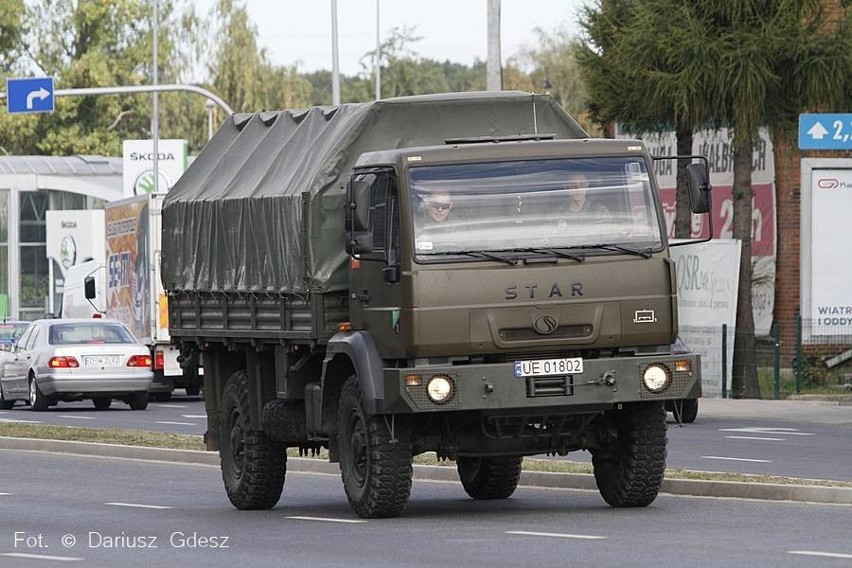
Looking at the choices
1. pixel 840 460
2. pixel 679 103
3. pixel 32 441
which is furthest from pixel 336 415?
pixel 679 103

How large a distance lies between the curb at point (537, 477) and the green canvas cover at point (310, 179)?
2.93 m

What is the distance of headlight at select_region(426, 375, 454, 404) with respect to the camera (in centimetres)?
1431

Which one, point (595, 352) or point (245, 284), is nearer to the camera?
point (595, 352)

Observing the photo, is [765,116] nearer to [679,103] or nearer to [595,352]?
[679,103]

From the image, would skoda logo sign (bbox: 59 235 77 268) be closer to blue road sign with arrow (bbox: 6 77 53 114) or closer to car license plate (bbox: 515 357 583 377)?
blue road sign with arrow (bbox: 6 77 53 114)

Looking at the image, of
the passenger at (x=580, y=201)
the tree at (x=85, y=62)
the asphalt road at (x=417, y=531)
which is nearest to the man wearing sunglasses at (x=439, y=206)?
the passenger at (x=580, y=201)

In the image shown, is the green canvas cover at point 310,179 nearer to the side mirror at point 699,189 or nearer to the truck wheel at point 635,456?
the side mirror at point 699,189

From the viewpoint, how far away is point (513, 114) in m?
16.3

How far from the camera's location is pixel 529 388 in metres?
14.4

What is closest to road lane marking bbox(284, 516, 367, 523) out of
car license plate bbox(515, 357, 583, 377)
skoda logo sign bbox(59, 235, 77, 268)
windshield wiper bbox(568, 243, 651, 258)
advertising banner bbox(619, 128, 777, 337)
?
car license plate bbox(515, 357, 583, 377)

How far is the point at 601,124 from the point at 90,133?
241 ft

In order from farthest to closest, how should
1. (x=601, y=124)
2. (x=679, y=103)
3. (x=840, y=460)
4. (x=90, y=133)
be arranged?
(x=90, y=133), (x=601, y=124), (x=679, y=103), (x=840, y=460)

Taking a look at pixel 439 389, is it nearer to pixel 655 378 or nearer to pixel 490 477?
pixel 655 378

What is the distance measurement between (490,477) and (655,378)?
287cm
